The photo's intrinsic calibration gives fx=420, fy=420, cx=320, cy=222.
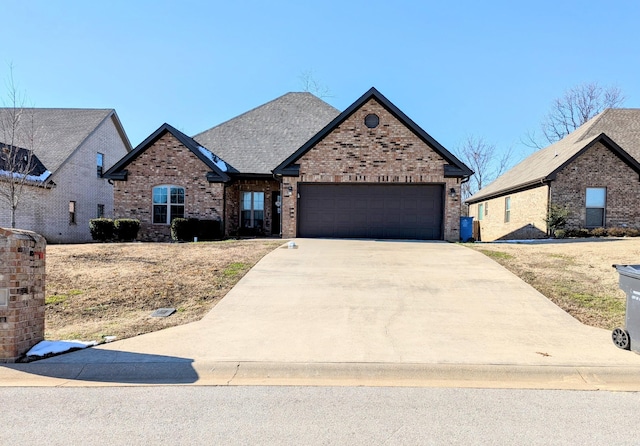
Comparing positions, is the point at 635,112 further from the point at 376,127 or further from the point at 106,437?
the point at 106,437

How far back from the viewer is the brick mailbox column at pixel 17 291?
504 cm

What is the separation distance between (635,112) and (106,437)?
29002mm

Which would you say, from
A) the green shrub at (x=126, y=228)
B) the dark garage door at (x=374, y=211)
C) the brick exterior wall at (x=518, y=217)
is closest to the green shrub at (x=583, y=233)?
the brick exterior wall at (x=518, y=217)

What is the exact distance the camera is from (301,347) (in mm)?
5566

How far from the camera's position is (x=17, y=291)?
5086 millimetres

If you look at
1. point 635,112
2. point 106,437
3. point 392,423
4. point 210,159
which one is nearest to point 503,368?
point 392,423

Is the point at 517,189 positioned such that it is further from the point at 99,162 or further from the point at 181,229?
the point at 99,162

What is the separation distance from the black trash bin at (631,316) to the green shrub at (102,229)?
1726 centimetres

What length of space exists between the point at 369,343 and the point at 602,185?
17.9 m

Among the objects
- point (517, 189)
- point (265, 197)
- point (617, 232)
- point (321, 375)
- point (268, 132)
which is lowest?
point (321, 375)

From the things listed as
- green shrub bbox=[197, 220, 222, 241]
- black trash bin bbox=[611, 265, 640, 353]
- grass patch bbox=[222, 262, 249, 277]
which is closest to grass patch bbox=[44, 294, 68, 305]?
grass patch bbox=[222, 262, 249, 277]

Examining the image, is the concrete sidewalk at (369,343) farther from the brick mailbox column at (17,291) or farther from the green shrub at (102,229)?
the green shrub at (102,229)

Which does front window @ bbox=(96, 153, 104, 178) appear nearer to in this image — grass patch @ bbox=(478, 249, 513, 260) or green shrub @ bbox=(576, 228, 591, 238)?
grass patch @ bbox=(478, 249, 513, 260)

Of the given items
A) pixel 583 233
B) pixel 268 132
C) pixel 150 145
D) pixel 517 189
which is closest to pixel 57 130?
pixel 150 145
